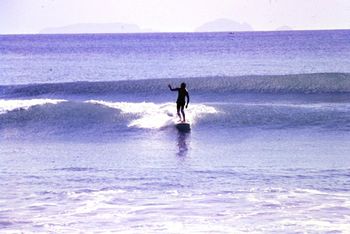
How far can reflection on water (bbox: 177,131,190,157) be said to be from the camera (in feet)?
58.8

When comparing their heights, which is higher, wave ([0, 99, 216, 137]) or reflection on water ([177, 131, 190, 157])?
wave ([0, 99, 216, 137])

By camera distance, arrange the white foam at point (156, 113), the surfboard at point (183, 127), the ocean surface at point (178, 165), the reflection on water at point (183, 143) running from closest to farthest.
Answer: the ocean surface at point (178, 165)
the reflection on water at point (183, 143)
the surfboard at point (183, 127)
the white foam at point (156, 113)

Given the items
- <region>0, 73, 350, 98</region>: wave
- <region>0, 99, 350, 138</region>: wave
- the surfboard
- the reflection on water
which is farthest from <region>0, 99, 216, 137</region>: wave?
<region>0, 73, 350, 98</region>: wave

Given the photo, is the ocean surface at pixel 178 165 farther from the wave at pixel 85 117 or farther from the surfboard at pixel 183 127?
the surfboard at pixel 183 127

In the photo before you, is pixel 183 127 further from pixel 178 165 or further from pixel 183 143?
pixel 178 165

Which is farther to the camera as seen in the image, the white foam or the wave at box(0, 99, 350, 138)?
the white foam

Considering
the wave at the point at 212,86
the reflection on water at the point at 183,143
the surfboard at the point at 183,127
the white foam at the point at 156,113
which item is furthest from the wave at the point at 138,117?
the wave at the point at 212,86

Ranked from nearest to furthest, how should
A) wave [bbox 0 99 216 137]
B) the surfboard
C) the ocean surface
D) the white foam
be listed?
1. the ocean surface
2. the surfboard
3. wave [bbox 0 99 216 137]
4. the white foam

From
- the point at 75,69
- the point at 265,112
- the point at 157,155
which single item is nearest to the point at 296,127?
the point at 265,112

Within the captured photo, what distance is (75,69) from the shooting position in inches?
2178

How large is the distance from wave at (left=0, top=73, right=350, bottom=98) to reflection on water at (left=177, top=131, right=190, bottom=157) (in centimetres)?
1367

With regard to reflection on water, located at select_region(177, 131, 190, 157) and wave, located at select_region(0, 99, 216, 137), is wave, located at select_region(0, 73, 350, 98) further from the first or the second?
reflection on water, located at select_region(177, 131, 190, 157)

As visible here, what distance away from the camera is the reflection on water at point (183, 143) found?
17.9m

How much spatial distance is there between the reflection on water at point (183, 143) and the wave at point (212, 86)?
13668 millimetres
